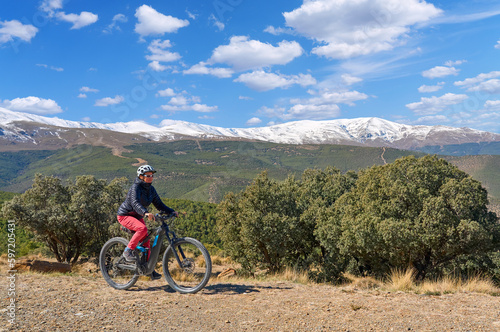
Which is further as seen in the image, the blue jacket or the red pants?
the red pants

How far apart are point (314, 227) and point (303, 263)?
9.43ft

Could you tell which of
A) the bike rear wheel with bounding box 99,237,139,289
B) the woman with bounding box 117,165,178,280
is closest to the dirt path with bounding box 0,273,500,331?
the bike rear wheel with bounding box 99,237,139,289

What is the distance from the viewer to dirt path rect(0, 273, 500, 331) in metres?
5.83

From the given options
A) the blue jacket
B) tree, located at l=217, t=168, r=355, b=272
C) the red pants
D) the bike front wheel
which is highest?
the blue jacket

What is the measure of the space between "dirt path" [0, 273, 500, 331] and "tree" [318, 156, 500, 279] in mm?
8117

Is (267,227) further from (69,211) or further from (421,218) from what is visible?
(69,211)

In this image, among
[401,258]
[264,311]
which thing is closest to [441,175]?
[401,258]

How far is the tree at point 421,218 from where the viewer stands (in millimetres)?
15719

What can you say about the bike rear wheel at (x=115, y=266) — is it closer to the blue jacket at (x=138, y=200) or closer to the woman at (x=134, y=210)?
the woman at (x=134, y=210)

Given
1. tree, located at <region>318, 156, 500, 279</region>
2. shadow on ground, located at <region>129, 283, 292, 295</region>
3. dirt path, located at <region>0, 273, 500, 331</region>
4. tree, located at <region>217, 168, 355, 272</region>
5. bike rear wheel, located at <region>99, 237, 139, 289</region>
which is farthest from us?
tree, located at <region>217, 168, 355, 272</region>

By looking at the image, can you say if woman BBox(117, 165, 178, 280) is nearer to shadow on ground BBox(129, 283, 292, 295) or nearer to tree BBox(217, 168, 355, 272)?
shadow on ground BBox(129, 283, 292, 295)

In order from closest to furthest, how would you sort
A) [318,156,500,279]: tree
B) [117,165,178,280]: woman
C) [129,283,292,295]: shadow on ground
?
[117,165,178,280]: woman
[129,283,292,295]: shadow on ground
[318,156,500,279]: tree

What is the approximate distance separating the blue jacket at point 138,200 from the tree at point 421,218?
12254 mm

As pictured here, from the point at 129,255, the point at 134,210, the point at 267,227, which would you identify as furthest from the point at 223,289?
the point at 267,227
